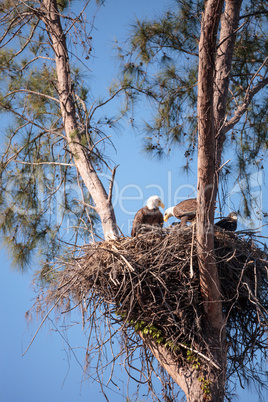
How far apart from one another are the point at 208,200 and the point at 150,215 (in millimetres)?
1401

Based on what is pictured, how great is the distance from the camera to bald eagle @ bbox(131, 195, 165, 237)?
514 centimetres

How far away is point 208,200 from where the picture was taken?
3.80 meters

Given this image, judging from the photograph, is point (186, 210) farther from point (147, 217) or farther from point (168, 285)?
point (168, 285)

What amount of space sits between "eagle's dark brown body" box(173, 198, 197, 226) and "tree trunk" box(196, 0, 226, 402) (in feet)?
3.32

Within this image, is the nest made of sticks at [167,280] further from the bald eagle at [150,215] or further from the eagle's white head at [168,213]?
the eagle's white head at [168,213]

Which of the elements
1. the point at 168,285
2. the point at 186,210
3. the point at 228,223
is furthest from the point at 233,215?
the point at 168,285

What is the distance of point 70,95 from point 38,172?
1051 millimetres

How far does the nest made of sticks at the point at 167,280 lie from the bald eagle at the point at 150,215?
84 centimetres

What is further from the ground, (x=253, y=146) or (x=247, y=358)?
(x=253, y=146)

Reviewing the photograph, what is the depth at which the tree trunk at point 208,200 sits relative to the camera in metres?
3.47

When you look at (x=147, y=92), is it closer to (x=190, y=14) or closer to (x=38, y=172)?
(x=190, y=14)

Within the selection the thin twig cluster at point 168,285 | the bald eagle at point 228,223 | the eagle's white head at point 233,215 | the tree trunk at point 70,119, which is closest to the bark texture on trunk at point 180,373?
the thin twig cluster at point 168,285

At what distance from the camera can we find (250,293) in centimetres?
386

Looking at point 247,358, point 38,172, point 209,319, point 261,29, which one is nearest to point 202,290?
point 209,319
